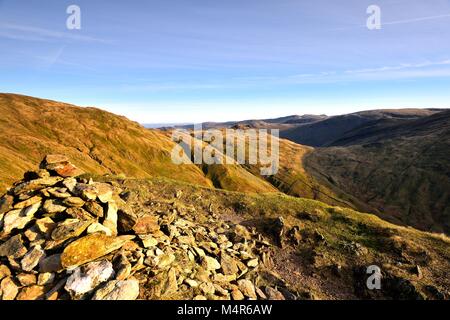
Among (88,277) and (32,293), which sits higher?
(88,277)

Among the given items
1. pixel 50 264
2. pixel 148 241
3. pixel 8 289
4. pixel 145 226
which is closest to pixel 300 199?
pixel 145 226

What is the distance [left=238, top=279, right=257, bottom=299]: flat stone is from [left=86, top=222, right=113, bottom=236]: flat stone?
394 inches

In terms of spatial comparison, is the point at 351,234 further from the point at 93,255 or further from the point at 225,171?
the point at 225,171

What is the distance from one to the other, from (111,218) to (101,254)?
12.3ft

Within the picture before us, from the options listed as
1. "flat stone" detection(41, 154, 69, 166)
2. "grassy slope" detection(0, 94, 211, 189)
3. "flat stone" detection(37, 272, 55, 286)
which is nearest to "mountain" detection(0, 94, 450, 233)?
"grassy slope" detection(0, 94, 211, 189)

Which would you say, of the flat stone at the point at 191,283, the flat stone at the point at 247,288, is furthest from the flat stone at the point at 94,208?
the flat stone at the point at 247,288

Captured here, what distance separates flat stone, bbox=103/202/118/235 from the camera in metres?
21.8

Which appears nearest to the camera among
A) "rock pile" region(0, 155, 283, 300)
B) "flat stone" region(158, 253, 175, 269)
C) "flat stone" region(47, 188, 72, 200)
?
"rock pile" region(0, 155, 283, 300)

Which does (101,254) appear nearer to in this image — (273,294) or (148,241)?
(148,241)

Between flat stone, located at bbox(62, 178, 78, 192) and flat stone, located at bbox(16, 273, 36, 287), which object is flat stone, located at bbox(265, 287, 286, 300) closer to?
flat stone, located at bbox(16, 273, 36, 287)

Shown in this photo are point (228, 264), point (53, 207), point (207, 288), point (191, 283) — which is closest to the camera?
point (191, 283)

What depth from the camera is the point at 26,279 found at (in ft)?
57.2
